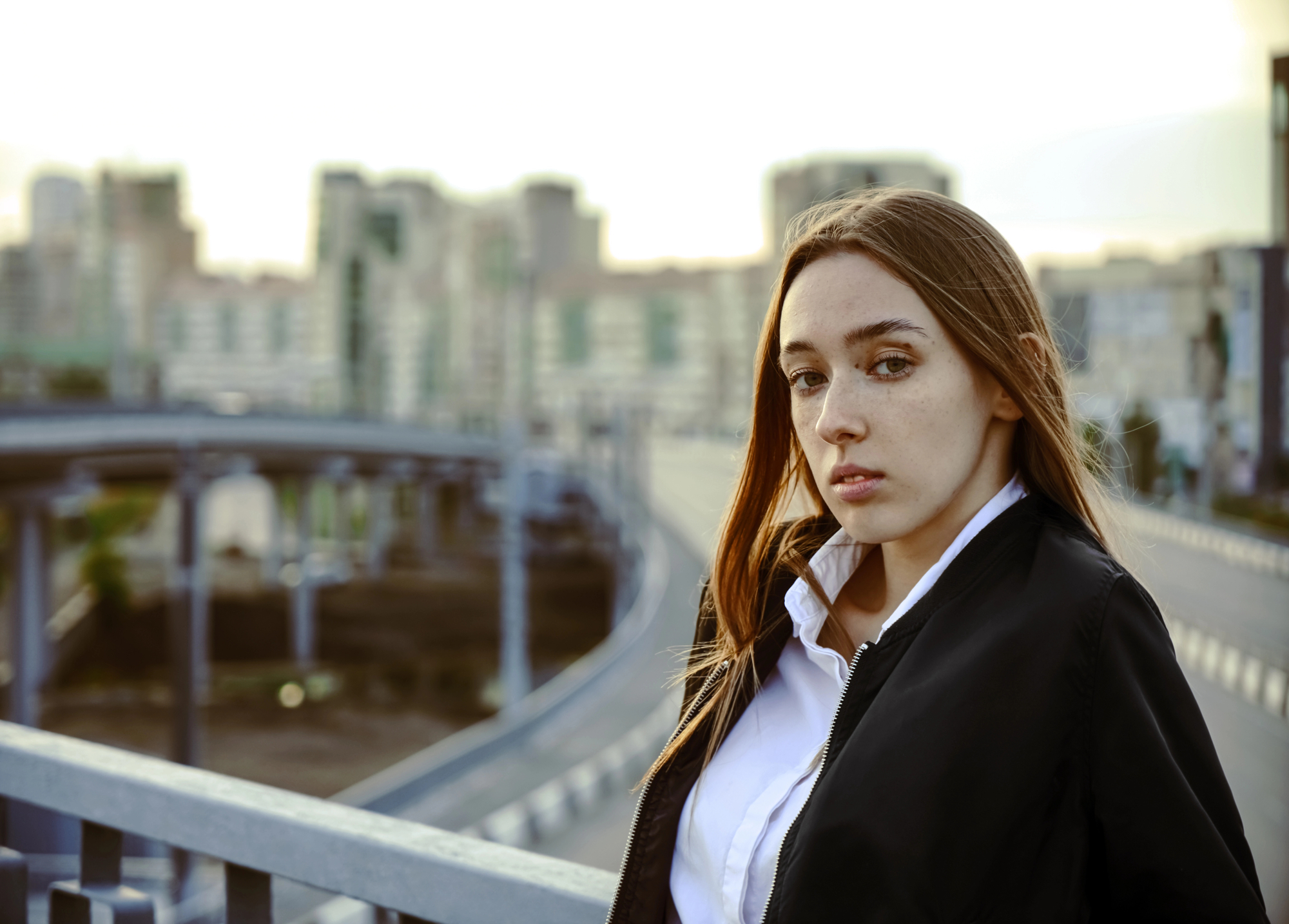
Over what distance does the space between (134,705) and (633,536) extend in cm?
1693

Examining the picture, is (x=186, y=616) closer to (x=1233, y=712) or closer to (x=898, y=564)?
(x=1233, y=712)

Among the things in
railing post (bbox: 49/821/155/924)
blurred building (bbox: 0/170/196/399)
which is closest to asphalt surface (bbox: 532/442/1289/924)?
railing post (bbox: 49/821/155/924)

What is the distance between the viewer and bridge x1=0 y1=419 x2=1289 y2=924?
1.75 meters

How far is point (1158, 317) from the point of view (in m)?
34.9

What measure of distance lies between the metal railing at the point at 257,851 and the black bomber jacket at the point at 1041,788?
56 centimetres

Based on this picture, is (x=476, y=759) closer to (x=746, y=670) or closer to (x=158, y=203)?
(x=746, y=670)

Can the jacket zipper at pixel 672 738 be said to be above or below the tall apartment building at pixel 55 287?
below

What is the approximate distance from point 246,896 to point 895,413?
130 centimetres

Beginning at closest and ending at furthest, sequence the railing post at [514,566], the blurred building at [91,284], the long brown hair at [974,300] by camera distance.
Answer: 1. the long brown hair at [974,300]
2. the railing post at [514,566]
3. the blurred building at [91,284]

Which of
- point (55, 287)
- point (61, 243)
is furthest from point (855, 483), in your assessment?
point (61, 243)

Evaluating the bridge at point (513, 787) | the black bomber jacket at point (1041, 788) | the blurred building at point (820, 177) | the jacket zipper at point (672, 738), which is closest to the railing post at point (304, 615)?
the bridge at point (513, 787)

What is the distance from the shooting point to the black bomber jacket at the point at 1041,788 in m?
1.13

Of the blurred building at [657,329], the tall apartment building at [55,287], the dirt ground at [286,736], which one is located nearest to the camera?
the dirt ground at [286,736]

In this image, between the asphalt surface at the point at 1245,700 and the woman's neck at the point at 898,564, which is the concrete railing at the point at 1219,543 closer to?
the asphalt surface at the point at 1245,700
